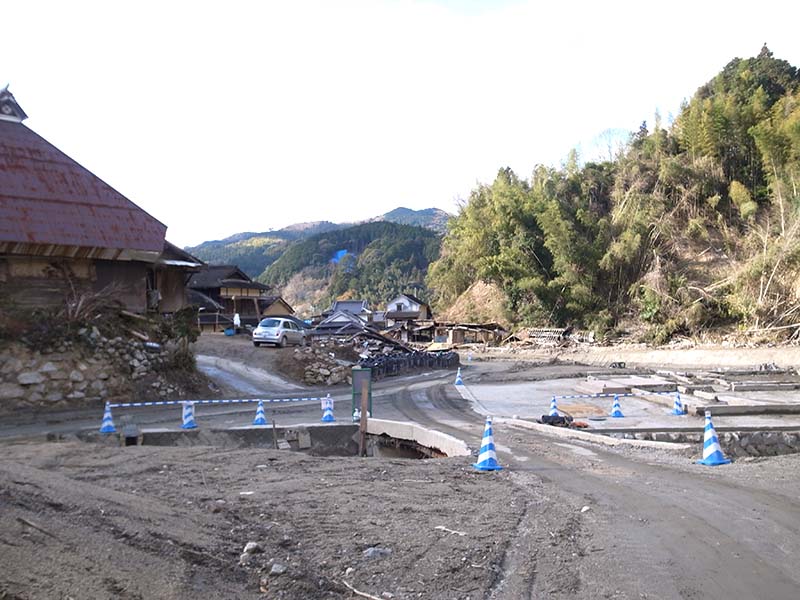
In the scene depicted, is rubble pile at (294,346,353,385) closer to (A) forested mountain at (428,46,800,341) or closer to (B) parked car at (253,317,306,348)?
(B) parked car at (253,317,306,348)

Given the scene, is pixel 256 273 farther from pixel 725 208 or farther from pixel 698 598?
pixel 698 598

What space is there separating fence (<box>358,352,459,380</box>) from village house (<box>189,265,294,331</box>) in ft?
58.7

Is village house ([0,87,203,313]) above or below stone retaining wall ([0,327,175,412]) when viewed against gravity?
above

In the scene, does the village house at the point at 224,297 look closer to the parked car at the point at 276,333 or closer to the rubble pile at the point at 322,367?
the parked car at the point at 276,333

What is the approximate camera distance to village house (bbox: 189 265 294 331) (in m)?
47.6

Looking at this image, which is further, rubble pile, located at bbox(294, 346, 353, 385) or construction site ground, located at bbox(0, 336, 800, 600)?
rubble pile, located at bbox(294, 346, 353, 385)

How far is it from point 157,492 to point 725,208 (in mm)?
55563

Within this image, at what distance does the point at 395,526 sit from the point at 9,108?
1971 centimetres

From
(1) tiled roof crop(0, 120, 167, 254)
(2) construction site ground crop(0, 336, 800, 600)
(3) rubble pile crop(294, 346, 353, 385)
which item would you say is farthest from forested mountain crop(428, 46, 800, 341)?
(2) construction site ground crop(0, 336, 800, 600)

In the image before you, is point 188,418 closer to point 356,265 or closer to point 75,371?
point 75,371

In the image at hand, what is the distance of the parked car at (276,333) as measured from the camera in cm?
3209

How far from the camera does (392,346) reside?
37.2m

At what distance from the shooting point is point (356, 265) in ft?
355

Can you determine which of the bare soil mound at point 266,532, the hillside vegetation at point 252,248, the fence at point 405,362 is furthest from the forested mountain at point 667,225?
the hillside vegetation at point 252,248
